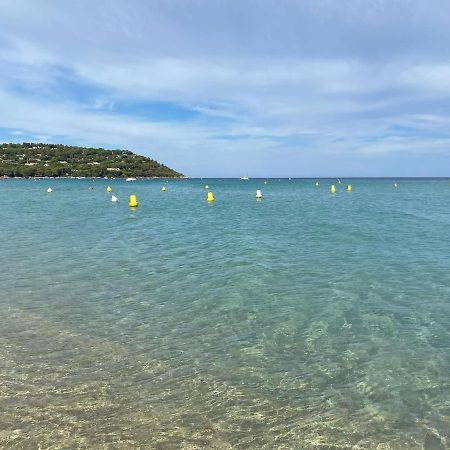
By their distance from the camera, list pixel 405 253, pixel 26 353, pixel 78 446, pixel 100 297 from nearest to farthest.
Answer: pixel 78 446 → pixel 26 353 → pixel 100 297 → pixel 405 253

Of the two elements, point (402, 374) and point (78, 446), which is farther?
point (402, 374)

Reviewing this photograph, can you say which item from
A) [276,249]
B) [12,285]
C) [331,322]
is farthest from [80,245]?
[331,322]

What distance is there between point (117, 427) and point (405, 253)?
61.2ft

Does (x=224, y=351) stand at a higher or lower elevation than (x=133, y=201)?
lower

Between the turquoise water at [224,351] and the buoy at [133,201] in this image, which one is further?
the buoy at [133,201]

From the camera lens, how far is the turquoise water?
6.29 metres

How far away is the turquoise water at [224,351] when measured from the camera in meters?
6.29

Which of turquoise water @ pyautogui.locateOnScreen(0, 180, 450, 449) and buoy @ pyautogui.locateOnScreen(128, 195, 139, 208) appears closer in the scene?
turquoise water @ pyautogui.locateOnScreen(0, 180, 450, 449)

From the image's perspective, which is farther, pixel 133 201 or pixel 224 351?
pixel 133 201

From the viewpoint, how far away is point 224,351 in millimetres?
9164

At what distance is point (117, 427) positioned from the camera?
6250mm

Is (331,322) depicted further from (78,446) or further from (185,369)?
(78,446)

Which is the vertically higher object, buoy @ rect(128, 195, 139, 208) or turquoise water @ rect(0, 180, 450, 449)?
buoy @ rect(128, 195, 139, 208)

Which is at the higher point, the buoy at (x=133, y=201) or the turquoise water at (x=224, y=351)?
the buoy at (x=133, y=201)
